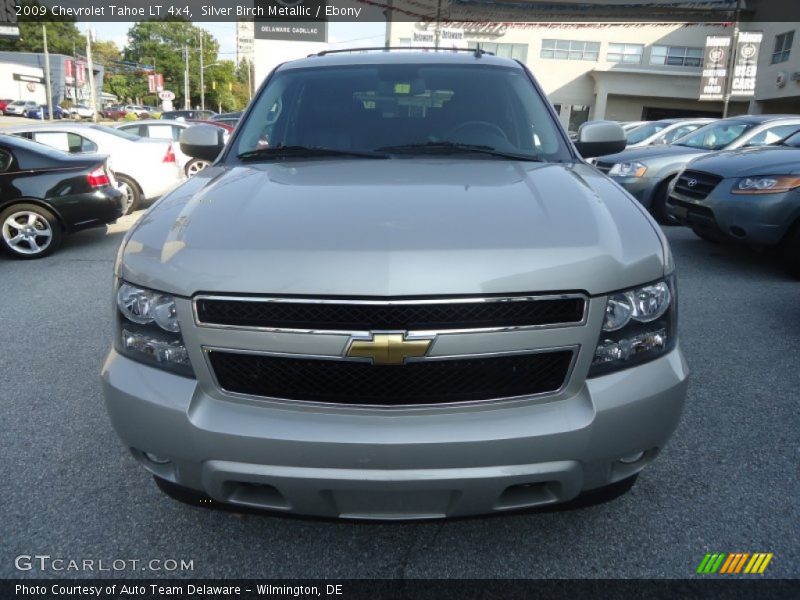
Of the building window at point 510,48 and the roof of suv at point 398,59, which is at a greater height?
the building window at point 510,48

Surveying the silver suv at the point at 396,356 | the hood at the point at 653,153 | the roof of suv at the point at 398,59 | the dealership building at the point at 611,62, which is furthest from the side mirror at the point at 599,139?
the dealership building at the point at 611,62

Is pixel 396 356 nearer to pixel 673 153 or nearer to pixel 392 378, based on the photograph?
pixel 392 378

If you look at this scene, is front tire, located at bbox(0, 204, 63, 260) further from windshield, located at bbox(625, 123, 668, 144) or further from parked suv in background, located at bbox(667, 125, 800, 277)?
windshield, located at bbox(625, 123, 668, 144)

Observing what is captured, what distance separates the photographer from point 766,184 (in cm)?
557

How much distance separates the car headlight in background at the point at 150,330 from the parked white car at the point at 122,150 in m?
8.24

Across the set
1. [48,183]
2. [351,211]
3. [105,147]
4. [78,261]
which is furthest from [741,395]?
[105,147]

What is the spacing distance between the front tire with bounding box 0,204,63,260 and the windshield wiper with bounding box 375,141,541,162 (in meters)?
5.54

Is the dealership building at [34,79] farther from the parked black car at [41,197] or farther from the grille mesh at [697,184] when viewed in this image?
the grille mesh at [697,184]

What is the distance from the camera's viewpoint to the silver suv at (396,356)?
1665 millimetres

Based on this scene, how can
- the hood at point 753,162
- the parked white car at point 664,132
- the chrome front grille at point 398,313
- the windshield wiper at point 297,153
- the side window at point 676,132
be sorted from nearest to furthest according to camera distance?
the chrome front grille at point 398,313 → the windshield wiper at point 297,153 → the hood at point 753,162 → the parked white car at point 664,132 → the side window at point 676,132

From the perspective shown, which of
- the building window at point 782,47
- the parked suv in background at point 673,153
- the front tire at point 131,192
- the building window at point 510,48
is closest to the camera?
the parked suv in background at point 673,153

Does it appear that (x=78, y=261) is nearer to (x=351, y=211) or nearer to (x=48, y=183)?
(x=48, y=183)

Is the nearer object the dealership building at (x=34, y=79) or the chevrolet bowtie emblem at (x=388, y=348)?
the chevrolet bowtie emblem at (x=388, y=348)

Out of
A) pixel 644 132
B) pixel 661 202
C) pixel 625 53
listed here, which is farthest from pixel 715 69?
pixel 661 202
